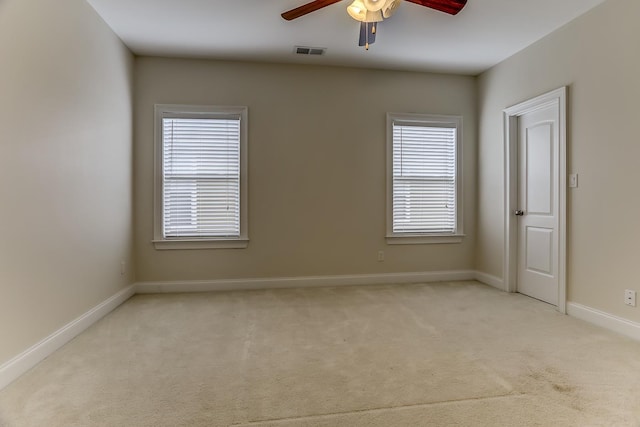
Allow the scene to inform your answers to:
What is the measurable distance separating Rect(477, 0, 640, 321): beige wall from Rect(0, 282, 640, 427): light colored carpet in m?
0.49

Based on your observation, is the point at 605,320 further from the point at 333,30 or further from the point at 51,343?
the point at 51,343

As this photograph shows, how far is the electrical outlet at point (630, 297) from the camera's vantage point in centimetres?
274

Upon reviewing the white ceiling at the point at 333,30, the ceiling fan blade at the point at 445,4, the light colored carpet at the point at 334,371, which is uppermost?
the white ceiling at the point at 333,30

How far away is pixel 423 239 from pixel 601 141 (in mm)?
2124

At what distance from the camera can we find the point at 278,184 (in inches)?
168

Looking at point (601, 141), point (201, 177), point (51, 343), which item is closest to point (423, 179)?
point (601, 141)

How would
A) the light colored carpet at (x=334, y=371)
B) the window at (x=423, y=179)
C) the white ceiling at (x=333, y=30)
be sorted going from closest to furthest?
the light colored carpet at (x=334, y=371) → the white ceiling at (x=333, y=30) → the window at (x=423, y=179)

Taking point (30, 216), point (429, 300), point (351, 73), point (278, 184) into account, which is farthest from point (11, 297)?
point (351, 73)

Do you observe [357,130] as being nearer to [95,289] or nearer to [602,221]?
[602,221]

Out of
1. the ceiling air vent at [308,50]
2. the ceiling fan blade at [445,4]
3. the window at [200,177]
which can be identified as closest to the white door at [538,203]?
the ceiling fan blade at [445,4]

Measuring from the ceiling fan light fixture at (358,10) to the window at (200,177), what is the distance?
6.88 ft

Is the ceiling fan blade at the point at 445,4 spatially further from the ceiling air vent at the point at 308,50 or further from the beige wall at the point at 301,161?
the beige wall at the point at 301,161

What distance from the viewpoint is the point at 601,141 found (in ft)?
9.80

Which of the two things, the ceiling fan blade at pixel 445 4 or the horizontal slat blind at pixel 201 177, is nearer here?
the ceiling fan blade at pixel 445 4
